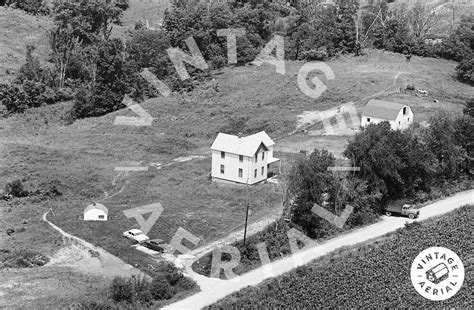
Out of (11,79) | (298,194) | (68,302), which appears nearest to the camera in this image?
(68,302)

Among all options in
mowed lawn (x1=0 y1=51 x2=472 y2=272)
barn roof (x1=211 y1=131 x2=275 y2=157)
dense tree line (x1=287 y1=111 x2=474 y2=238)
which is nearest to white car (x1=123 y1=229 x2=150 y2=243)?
mowed lawn (x1=0 y1=51 x2=472 y2=272)

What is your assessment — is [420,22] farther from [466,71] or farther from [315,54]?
[315,54]

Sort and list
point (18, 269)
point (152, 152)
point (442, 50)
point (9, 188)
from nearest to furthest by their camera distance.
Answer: point (18, 269)
point (9, 188)
point (152, 152)
point (442, 50)

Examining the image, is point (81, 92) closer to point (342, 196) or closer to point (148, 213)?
point (148, 213)

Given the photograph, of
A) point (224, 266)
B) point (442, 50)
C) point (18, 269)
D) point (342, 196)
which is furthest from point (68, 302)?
point (442, 50)

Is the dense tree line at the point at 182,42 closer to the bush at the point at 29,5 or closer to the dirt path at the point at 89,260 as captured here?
the bush at the point at 29,5

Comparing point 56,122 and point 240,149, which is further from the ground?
point 240,149
